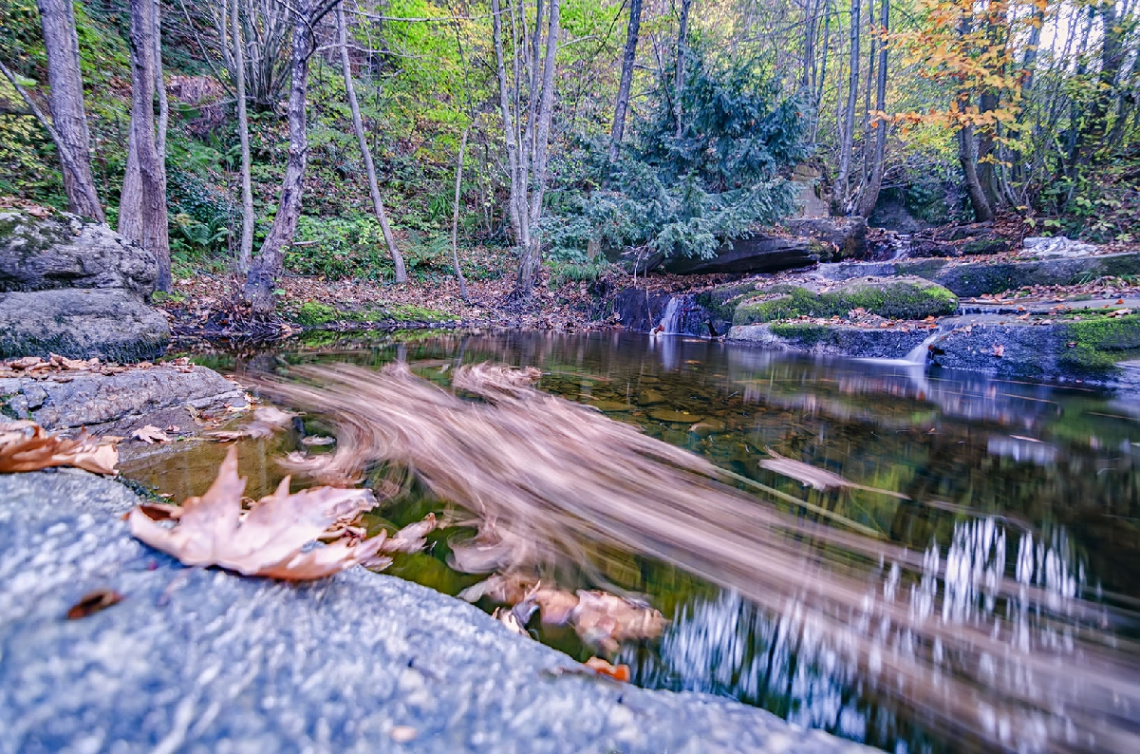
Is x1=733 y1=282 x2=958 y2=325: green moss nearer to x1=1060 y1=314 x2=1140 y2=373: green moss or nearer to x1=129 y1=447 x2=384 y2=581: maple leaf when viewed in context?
x1=1060 y1=314 x2=1140 y2=373: green moss

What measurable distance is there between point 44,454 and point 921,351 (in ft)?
27.5

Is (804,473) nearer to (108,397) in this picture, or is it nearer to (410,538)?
(410,538)

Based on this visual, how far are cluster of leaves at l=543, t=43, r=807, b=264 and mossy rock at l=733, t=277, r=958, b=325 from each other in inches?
66.7

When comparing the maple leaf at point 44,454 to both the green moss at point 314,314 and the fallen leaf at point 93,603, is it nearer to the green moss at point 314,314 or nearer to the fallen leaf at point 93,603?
the fallen leaf at point 93,603

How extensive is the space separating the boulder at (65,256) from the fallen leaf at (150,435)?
357 cm

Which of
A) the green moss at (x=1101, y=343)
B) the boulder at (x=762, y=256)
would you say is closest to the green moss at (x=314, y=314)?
the boulder at (x=762, y=256)

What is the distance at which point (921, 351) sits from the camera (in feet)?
22.1

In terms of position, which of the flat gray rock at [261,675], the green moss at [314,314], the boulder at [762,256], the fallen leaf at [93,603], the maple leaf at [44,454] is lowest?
the flat gray rock at [261,675]

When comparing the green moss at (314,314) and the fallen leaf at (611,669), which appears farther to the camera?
the green moss at (314,314)

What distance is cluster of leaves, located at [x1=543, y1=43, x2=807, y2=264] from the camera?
9.93 metres

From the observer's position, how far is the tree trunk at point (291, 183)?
641 cm

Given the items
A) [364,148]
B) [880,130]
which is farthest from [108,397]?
[880,130]

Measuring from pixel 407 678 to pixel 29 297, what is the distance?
18.5 feet

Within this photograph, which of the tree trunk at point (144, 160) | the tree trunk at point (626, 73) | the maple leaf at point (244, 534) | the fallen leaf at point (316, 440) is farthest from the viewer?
the tree trunk at point (626, 73)
